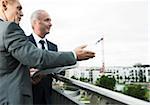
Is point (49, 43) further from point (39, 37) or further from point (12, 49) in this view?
point (12, 49)

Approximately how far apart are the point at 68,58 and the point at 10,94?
380 mm

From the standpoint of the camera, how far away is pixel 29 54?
2.13 meters

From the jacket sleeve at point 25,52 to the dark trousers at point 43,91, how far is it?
109 centimetres

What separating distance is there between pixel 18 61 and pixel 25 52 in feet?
0.35

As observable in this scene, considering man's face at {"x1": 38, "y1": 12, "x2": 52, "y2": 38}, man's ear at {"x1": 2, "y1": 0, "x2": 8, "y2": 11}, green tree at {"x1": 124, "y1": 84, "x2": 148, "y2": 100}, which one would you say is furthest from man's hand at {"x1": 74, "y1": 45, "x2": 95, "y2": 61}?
man's face at {"x1": 38, "y1": 12, "x2": 52, "y2": 38}

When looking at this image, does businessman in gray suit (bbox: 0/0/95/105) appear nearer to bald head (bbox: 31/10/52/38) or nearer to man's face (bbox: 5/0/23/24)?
man's face (bbox: 5/0/23/24)

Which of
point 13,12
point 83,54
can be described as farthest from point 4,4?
point 83,54

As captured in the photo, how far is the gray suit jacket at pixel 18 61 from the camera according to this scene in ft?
6.98

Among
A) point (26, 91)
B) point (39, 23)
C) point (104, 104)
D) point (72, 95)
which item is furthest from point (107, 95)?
point (39, 23)

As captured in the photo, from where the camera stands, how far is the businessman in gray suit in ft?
7.00

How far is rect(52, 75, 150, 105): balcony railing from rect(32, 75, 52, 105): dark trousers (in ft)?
0.36

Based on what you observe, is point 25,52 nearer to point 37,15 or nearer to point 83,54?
point 83,54

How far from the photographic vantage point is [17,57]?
7.00ft

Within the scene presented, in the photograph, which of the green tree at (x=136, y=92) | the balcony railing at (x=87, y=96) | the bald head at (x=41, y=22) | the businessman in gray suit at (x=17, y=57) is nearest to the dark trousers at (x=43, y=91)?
the balcony railing at (x=87, y=96)
